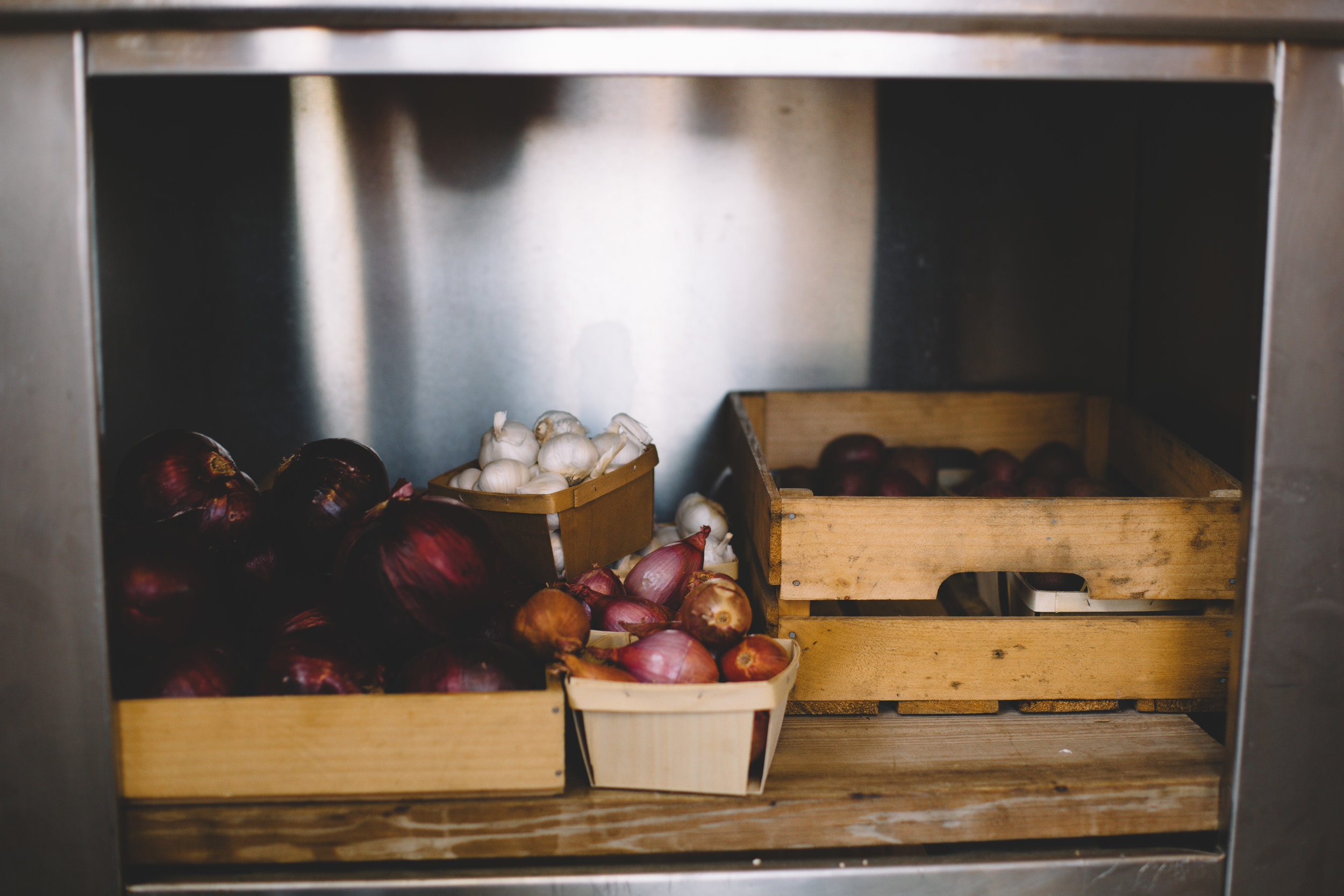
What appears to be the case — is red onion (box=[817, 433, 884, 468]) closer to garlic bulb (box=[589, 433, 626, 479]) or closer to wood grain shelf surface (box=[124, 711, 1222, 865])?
garlic bulb (box=[589, 433, 626, 479])

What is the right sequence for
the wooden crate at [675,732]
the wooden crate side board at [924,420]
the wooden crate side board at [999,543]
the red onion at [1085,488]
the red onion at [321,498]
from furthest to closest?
the wooden crate side board at [924,420] < the red onion at [1085,488] < the red onion at [321,498] < the wooden crate side board at [999,543] < the wooden crate at [675,732]

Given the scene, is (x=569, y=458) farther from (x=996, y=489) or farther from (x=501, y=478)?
(x=996, y=489)

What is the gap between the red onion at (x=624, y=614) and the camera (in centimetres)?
111

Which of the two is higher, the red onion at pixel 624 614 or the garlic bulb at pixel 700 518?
Answer: the garlic bulb at pixel 700 518

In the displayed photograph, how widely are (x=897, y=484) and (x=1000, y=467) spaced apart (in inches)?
8.8

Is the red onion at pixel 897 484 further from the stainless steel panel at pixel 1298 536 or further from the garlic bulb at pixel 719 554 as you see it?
the stainless steel panel at pixel 1298 536

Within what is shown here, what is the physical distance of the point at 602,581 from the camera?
120cm

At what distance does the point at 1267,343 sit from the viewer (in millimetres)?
A: 895

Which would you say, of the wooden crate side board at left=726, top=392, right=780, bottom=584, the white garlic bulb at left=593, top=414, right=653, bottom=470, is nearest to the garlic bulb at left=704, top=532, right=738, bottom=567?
the wooden crate side board at left=726, top=392, right=780, bottom=584

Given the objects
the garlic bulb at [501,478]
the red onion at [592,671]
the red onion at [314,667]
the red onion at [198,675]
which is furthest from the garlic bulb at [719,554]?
the red onion at [198,675]

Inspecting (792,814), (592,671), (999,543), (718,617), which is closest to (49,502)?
(592,671)

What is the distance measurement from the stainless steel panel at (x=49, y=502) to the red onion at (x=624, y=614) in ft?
1.66

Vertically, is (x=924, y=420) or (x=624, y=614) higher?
(x=924, y=420)

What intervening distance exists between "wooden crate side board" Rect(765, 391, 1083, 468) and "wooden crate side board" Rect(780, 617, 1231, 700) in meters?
0.60
